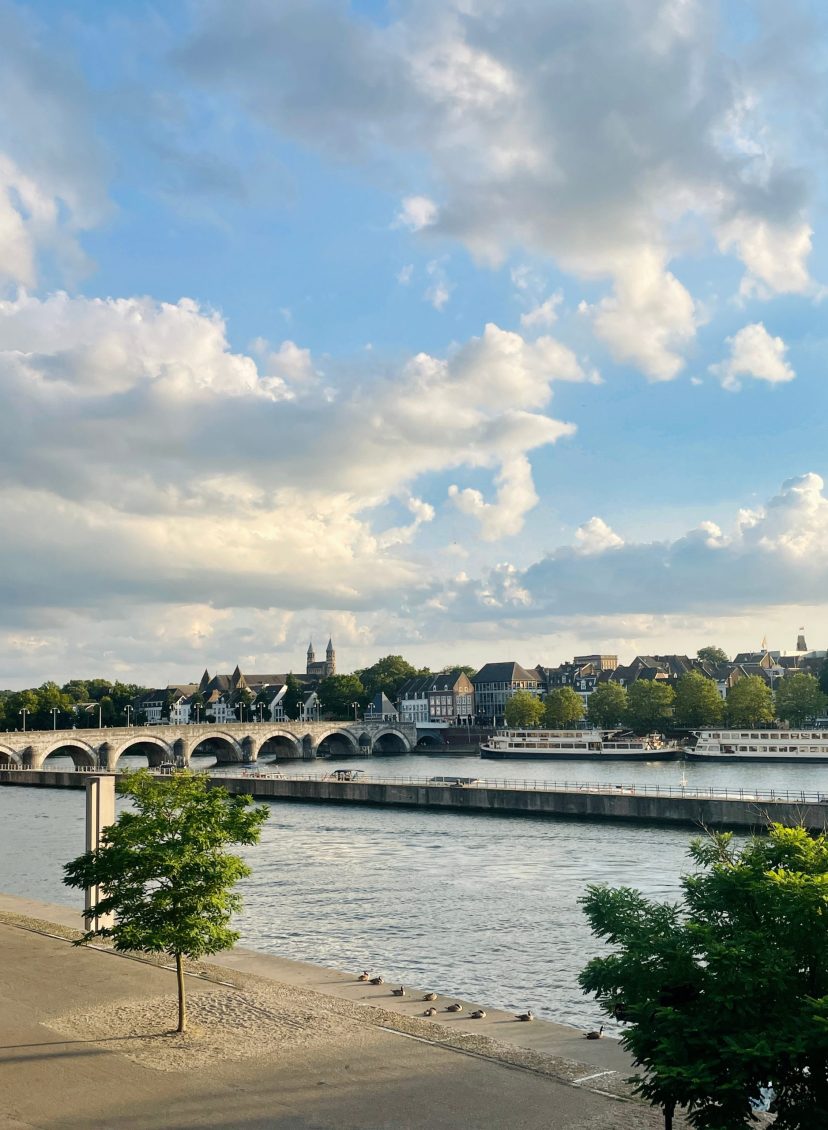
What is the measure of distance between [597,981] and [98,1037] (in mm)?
10067

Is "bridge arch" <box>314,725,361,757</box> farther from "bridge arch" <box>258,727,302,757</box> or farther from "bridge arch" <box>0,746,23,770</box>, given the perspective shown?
"bridge arch" <box>0,746,23,770</box>

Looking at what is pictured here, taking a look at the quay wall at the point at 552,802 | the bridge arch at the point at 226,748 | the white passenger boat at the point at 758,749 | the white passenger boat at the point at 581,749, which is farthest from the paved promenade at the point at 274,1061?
the bridge arch at the point at 226,748

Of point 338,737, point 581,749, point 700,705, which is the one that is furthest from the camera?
point 338,737

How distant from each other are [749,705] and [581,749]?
38909 mm

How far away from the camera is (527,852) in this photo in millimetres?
55625

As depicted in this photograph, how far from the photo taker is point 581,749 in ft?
451

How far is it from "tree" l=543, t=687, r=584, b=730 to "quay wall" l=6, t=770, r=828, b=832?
8436cm

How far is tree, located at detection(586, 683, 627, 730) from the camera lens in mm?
170125

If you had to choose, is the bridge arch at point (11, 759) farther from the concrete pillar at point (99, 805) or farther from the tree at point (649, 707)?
the concrete pillar at point (99, 805)

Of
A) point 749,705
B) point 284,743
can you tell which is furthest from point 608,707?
point 284,743

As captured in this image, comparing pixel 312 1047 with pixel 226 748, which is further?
pixel 226 748

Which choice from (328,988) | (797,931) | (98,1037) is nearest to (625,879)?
(328,988)

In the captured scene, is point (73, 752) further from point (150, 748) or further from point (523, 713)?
point (523, 713)

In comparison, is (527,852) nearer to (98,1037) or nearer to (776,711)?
(98,1037)
